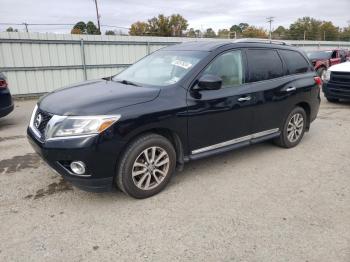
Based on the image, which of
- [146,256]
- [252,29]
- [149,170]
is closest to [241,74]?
[149,170]

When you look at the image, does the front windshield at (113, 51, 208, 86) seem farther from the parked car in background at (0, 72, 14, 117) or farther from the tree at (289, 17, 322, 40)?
the tree at (289, 17, 322, 40)

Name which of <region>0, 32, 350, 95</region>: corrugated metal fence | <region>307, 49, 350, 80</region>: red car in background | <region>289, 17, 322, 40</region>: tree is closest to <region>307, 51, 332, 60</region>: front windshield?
<region>307, 49, 350, 80</region>: red car in background

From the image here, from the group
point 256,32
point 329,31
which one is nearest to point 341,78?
point 256,32

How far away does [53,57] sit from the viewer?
11.5 meters

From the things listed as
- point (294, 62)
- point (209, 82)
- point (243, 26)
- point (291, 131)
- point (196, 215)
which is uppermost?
point (243, 26)

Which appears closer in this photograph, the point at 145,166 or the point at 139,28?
the point at 145,166

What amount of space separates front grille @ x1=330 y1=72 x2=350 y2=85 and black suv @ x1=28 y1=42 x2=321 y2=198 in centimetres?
453

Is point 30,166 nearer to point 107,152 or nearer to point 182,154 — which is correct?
point 107,152

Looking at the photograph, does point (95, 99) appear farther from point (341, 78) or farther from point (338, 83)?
point (338, 83)

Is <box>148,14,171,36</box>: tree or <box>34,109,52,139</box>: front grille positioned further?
<box>148,14,171,36</box>: tree

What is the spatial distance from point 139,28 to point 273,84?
57131 millimetres

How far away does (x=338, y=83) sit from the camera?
917 centimetres

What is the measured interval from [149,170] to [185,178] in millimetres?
760

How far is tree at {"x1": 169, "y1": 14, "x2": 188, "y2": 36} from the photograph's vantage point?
5612cm
